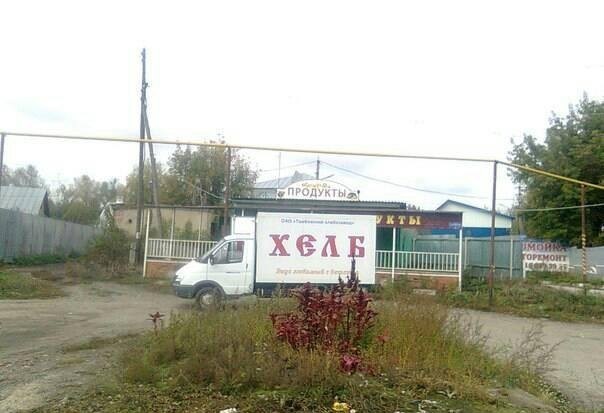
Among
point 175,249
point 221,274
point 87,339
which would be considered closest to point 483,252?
point 175,249

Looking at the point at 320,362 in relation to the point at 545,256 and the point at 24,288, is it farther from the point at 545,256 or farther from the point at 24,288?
the point at 545,256

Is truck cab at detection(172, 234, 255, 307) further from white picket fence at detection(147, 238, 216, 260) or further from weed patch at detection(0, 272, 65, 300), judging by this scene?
white picket fence at detection(147, 238, 216, 260)

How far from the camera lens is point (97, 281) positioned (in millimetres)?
23812

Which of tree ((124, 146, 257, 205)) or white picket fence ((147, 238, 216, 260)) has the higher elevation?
tree ((124, 146, 257, 205))

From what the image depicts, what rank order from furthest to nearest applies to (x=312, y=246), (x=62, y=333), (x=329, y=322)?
(x=312, y=246), (x=62, y=333), (x=329, y=322)

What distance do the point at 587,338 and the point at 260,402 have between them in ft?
37.2

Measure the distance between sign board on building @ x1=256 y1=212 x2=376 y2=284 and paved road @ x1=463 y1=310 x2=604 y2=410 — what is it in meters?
4.10

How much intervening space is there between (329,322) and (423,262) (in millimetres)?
17633

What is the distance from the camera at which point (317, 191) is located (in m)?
30.4

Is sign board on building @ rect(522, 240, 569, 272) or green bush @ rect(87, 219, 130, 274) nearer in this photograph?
green bush @ rect(87, 219, 130, 274)

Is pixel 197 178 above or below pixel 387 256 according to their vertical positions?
above

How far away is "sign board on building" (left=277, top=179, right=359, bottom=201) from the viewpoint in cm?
3002

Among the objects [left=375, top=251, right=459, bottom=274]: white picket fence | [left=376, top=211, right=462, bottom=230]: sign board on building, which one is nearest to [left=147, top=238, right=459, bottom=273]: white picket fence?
[left=375, top=251, right=459, bottom=274]: white picket fence

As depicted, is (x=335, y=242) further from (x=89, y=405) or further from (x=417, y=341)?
(x=89, y=405)
